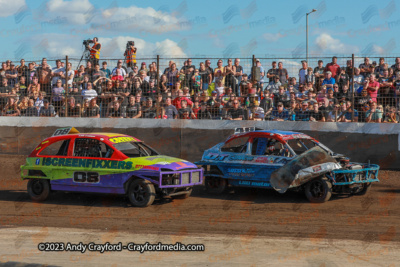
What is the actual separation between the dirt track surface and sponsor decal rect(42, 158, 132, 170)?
796 mm

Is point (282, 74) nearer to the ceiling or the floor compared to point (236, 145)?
nearer to the ceiling

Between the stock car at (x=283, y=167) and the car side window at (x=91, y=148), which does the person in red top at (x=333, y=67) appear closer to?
the stock car at (x=283, y=167)

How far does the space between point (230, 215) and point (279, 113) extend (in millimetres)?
6347

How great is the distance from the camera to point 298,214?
10320mm

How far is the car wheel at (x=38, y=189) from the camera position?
468 inches

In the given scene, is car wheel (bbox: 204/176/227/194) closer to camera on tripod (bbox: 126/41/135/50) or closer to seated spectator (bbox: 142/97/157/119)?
seated spectator (bbox: 142/97/157/119)

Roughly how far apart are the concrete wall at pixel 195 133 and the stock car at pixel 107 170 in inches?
175

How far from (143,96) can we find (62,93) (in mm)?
2761

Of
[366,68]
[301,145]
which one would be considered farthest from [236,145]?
[366,68]

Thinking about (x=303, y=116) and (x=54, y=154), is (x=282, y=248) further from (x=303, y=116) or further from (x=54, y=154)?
(x=303, y=116)

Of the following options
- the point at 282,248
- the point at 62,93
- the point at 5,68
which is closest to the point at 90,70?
the point at 62,93

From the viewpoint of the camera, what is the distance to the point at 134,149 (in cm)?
1191

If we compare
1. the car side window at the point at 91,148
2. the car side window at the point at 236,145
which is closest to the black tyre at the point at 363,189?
the car side window at the point at 236,145

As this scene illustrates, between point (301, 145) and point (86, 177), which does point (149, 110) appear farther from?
point (301, 145)
